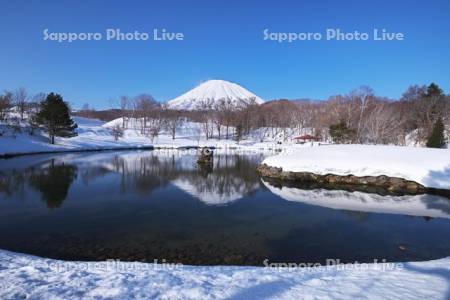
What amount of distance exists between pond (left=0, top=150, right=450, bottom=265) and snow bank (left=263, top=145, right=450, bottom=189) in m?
2.79

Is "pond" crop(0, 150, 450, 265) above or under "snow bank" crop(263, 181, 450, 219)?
above

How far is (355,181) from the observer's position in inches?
731

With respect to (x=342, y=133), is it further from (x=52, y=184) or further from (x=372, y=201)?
(x=52, y=184)

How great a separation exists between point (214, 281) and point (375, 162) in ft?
55.5

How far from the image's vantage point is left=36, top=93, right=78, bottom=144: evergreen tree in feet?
141

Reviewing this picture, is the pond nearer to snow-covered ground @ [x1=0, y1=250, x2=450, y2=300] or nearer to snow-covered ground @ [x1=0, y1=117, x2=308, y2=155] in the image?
snow-covered ground @ [x1=0, y1=250, x2=450, y2=300]

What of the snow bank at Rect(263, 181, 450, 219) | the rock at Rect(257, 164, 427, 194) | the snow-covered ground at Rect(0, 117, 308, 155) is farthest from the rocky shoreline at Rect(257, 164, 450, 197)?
the snow-covered ground at Rect(0, 117, 308, 155)

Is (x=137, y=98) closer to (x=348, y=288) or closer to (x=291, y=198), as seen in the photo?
(x=291, y=198)

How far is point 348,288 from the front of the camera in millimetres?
4621

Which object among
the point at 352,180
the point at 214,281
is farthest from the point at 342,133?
the point at 214,281

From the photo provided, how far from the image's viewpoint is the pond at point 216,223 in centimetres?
735

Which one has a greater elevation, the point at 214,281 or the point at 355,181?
the point at 214,281

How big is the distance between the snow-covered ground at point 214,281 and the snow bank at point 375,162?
525 inches

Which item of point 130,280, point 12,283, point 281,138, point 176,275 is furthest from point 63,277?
point 281,138
